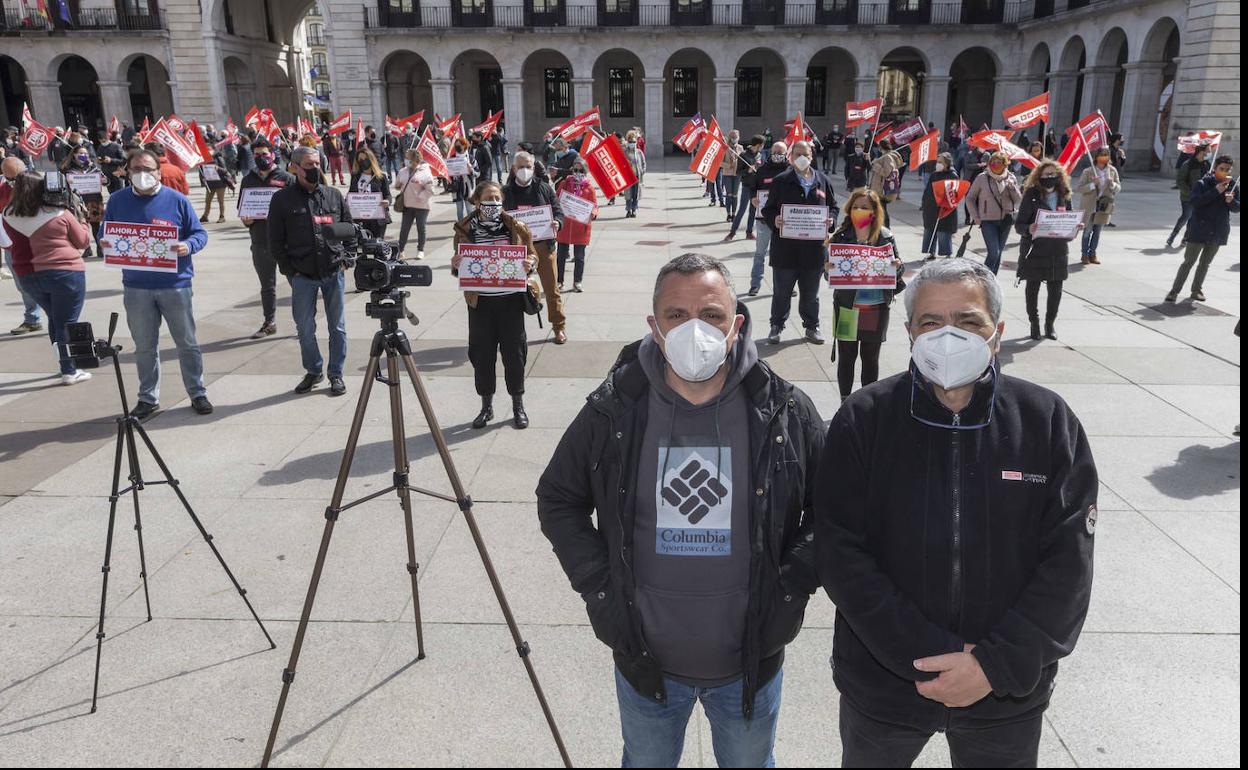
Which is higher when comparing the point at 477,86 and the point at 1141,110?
the point at 477,86

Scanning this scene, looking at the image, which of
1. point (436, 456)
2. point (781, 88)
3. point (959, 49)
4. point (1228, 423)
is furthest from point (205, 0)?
point (1228, 423)

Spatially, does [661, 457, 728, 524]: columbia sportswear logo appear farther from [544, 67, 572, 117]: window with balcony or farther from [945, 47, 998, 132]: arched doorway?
[945, 47, 998, 132]: arched doorway

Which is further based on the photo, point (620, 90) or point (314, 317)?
point (620, 90)

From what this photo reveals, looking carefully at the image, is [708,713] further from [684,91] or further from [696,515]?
[684,91]

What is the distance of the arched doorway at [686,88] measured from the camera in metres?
45.3

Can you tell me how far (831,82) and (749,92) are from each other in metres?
4.24

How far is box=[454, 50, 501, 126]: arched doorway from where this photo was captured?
1793 inches

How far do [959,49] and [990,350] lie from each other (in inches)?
1729

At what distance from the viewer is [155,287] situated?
22.8 feet

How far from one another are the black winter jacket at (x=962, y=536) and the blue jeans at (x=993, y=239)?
33.9 ft

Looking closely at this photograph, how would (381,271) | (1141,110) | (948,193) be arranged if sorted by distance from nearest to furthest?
(381,271)
(948,193)
(1141,110)

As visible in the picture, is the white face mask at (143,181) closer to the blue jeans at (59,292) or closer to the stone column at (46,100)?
the blue jeans at (59,292)

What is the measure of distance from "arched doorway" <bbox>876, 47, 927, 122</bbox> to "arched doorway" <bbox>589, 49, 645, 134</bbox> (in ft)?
41.1

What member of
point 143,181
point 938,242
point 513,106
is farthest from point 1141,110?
point 143,181
